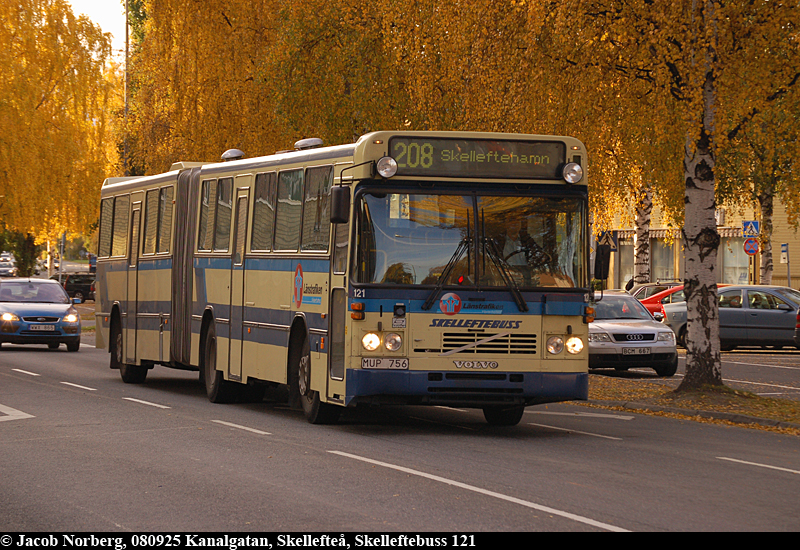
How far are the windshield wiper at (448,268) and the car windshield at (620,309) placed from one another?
11139mm

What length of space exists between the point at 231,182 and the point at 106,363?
10623 millimetres

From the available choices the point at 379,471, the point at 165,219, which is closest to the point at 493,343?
the point at 379,471

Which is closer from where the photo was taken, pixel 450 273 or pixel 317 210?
pixel 450 273

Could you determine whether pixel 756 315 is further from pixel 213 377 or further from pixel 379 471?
pixel 379 471

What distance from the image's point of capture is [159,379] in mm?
23391

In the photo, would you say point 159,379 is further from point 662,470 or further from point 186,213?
point 662,470

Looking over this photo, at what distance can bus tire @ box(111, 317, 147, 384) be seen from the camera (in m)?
21.9

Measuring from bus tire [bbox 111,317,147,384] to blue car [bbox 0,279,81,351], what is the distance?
846cm

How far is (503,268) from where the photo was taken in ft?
45.1

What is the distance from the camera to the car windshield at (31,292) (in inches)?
1254

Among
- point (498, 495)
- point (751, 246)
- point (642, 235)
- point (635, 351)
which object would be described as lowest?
point (498, 495)

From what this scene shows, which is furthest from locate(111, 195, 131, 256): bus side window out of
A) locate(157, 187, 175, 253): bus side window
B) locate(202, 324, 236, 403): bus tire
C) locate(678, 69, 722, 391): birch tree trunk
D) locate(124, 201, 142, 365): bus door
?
locate(678, 69, 722, 391): birch tree trunk

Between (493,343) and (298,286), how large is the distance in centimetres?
279

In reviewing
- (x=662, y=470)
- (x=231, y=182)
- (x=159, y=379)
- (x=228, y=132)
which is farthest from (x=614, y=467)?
(x=228, y=132)
